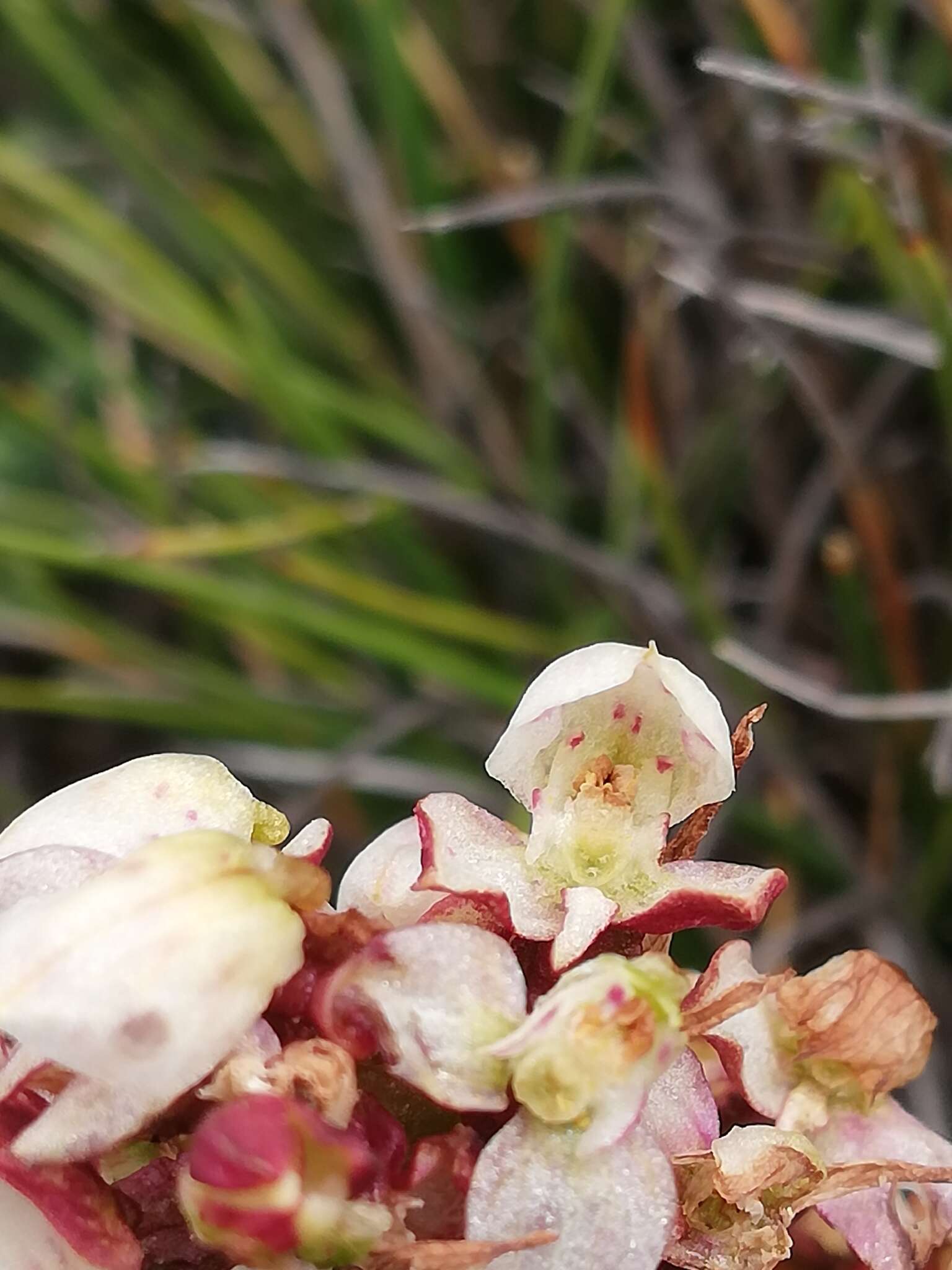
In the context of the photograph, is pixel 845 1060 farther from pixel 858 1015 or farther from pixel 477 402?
pixel 477 402

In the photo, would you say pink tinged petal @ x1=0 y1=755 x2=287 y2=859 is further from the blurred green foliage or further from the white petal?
the blurred green foliage

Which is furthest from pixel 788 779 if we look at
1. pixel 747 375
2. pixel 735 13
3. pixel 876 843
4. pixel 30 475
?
pixel 30 475

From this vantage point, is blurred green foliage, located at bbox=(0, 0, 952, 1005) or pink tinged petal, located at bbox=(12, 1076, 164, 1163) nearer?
pink tinged petal, located at bbox=(12, 1076, 164, 1163)

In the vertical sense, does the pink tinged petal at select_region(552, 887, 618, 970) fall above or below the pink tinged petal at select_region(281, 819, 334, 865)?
below

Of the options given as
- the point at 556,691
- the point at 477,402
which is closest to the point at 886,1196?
the point at 556,691

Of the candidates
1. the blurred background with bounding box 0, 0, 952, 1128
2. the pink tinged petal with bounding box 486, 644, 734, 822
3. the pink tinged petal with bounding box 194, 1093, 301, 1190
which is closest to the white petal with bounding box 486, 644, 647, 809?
the pink tinged petal with bounding box 486, 644, 734, 822

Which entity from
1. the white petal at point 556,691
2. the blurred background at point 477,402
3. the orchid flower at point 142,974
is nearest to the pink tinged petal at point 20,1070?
the orchid flower at point 142,974
